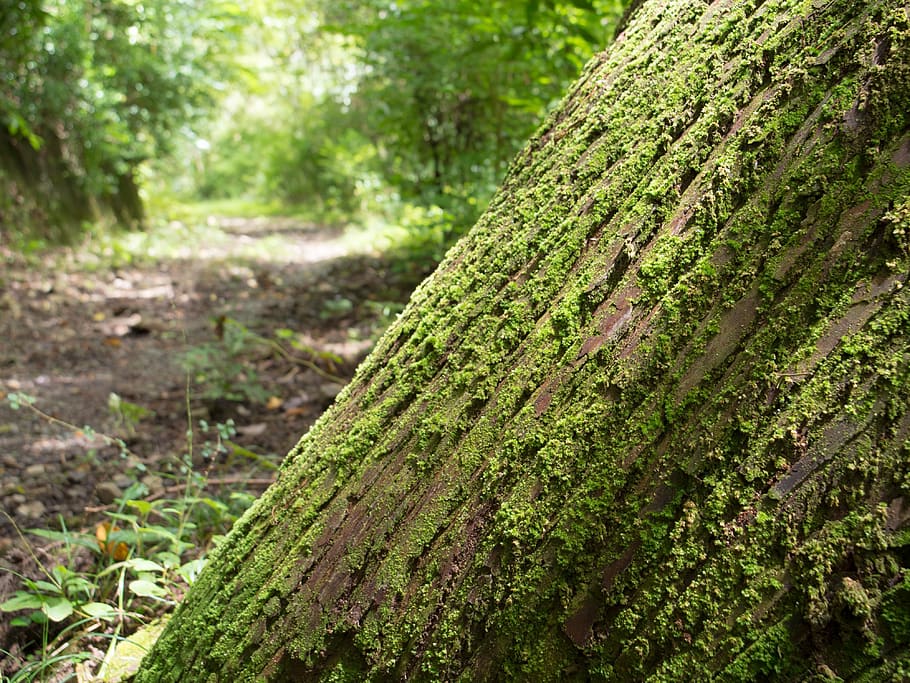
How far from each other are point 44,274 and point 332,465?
658cm

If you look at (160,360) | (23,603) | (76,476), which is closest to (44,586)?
(23,603)

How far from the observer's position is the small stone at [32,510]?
2.43 m

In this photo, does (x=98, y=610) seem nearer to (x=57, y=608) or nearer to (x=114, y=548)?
(x=57, y=608)

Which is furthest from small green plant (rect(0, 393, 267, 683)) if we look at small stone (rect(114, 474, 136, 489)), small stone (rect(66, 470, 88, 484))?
small stone (rect(66, 470, 88, 484))

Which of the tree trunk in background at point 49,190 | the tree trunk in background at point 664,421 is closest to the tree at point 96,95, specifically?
the tree trunk in background at point 49,190

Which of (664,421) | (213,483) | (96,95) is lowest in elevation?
(213,483)

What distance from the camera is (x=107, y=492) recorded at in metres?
2.53

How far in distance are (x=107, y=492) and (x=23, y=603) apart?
36.7 inches

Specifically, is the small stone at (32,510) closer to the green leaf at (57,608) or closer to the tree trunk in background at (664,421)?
the green leaf at (57,608)

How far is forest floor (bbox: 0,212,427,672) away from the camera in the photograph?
2.59 metres

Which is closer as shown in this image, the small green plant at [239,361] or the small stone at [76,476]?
the small stone at [76,476]

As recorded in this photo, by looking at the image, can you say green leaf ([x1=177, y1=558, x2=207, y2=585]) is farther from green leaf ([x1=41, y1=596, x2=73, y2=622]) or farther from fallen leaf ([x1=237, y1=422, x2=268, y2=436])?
fallen leaf ([x1=237, y1=422, x2=268, y2=436])

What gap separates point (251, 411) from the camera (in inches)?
141

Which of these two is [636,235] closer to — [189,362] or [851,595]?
[851,595]
